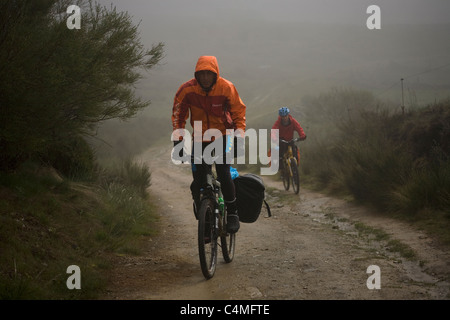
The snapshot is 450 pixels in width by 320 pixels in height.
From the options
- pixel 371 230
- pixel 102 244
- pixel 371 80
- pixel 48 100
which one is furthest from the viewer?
pixel 371 80

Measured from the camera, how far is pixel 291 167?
11492 millimetres

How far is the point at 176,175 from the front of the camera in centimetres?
1814

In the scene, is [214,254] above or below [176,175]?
below

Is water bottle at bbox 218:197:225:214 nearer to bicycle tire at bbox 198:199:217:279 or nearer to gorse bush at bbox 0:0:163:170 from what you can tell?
bicycle tire at bbox 198:199:217:279

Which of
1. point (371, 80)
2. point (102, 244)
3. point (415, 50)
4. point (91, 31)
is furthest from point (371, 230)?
point (415, 50)

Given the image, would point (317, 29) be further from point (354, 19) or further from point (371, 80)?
point (371, 80)

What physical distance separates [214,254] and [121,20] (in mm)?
5440

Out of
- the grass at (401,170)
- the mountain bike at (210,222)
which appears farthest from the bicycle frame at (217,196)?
the grass at (401,170)

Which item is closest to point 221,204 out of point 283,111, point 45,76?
point 45,76

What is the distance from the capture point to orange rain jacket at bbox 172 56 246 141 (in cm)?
530

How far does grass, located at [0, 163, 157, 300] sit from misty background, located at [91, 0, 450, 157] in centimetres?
194

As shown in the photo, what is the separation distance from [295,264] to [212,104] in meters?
2.22

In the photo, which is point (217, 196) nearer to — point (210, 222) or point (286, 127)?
point (210, 222)
